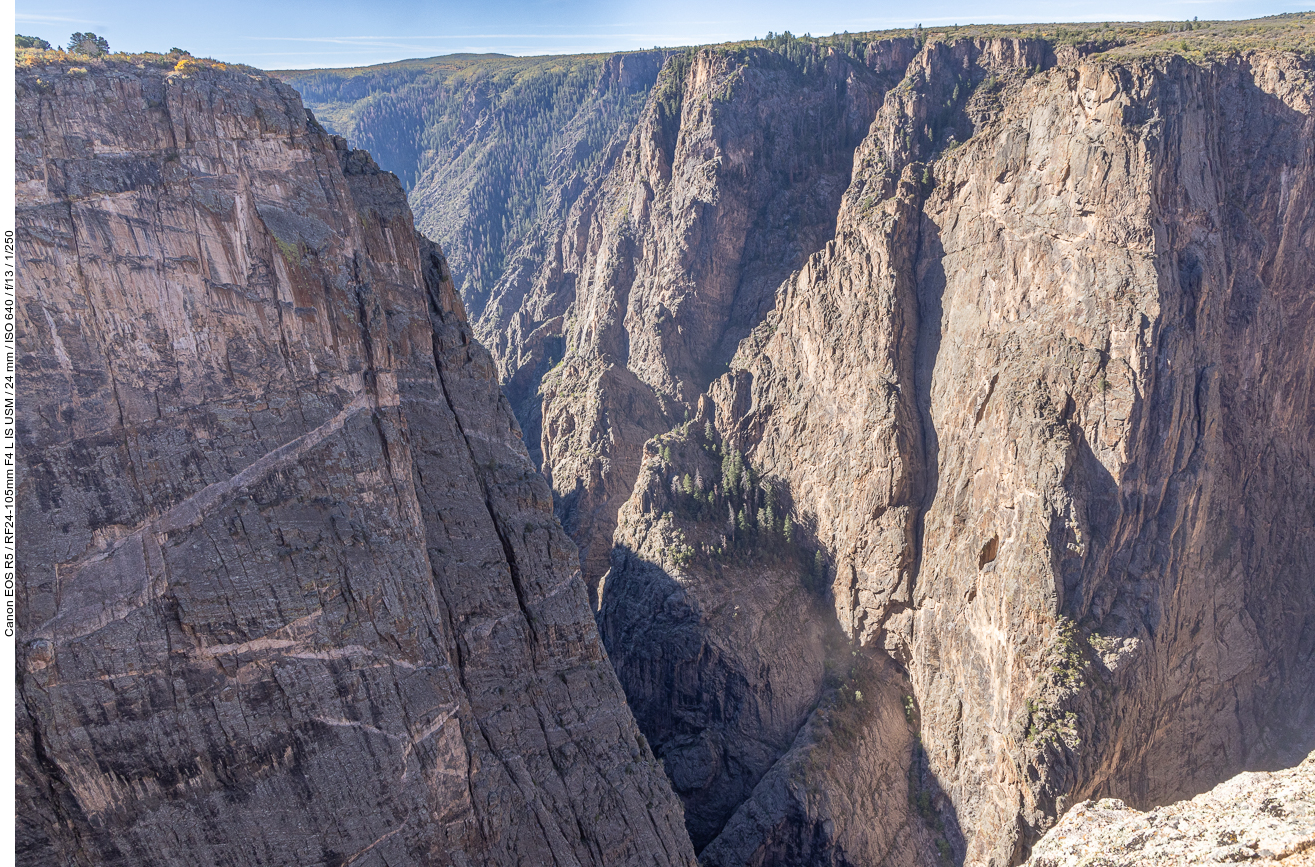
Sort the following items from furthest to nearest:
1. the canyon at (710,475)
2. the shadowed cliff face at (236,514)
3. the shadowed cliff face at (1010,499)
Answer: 1. the shadowed cliff face at (1010,499)
2. the canyon at (710,475)
3. the shadowed cliff face at (236,514)

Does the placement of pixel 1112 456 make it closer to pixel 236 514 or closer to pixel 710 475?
pixel 710 475

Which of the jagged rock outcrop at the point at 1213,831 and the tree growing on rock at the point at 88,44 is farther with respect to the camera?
the tree growing on rock at the point at 88,44

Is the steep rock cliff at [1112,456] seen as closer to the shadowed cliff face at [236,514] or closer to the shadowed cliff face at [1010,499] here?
the shadowed cliff face at [1010,499]

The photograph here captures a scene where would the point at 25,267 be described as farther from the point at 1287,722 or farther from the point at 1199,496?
the point at 1287,722

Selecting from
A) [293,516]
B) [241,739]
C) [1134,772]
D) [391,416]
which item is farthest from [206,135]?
[1134,772]

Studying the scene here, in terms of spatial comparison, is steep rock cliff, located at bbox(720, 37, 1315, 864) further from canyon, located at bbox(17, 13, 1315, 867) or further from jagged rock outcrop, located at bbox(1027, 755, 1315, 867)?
jagged rock outcrop, located at bbox(1027, 755, 1315, 867)

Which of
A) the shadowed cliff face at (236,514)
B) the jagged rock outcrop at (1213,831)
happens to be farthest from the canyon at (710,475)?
the jagged rock outcrop at (1213,831)

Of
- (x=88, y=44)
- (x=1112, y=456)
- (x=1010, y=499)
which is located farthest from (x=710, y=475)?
(x=88, y=44)

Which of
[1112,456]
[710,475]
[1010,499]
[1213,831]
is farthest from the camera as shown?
[710,475]
